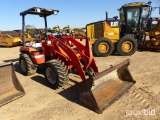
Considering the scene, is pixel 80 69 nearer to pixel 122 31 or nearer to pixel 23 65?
pixel 23 65

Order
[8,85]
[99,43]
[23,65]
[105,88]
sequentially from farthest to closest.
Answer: [99,43] → [23,65] → [8,85] → [105,88]

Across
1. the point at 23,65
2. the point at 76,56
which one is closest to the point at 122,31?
the point at 23,65

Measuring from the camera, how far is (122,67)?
524cm

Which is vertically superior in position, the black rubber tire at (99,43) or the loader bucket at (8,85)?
the black rubber tire at (99,43)

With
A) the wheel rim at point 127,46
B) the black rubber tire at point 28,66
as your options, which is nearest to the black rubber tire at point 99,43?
Answer: the wheel rim at point 127,46

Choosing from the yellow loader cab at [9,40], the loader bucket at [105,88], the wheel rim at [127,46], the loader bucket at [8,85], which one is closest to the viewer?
the loader bucket at [105,88]

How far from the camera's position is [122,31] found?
10.7 m

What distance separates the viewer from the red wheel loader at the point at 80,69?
415 centimetres

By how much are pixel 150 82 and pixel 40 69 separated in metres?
3.84

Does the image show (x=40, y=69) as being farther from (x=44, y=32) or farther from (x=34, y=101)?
(x=34, y=101)

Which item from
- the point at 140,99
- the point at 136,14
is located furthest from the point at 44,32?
the point at 136,14

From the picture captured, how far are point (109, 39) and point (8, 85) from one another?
5937 millimetres

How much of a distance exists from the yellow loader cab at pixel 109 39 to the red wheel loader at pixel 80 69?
3427mm

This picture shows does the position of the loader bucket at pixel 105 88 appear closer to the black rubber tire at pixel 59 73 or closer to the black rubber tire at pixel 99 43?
the black rubber tire at pixel 59 73
